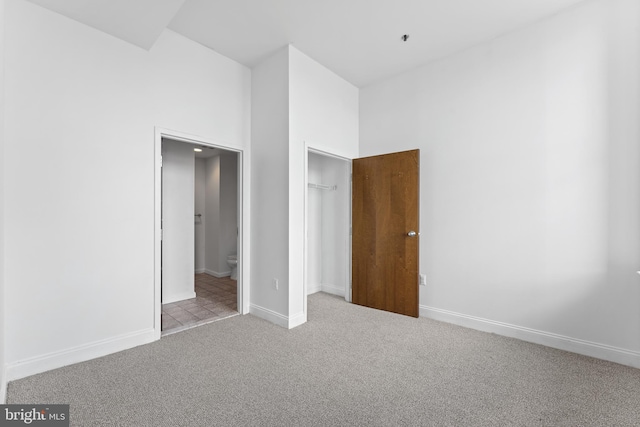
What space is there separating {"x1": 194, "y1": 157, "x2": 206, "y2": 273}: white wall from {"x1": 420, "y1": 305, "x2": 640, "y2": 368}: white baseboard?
13.7 feet

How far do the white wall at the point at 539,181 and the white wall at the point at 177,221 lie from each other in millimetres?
3021

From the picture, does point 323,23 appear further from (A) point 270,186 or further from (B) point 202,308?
(B) point 202,308

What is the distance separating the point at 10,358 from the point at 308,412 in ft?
6.79

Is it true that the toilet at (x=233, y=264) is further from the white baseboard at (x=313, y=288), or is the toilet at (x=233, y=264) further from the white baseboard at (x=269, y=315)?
the white baseboard at (x=269, y=315)

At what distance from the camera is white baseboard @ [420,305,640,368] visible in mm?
2285

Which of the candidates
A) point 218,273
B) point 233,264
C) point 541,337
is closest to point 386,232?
point 541,337

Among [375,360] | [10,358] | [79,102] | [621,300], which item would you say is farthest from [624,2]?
[10,358]

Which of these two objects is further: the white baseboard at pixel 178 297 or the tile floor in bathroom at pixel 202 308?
the white baseboard at pixel 178 297

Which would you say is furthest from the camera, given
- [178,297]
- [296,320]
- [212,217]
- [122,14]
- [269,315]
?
[212,217]

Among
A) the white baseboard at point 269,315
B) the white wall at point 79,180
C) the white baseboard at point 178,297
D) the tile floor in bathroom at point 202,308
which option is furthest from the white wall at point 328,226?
the white wall at point 79,180

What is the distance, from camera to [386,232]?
11.6 ft

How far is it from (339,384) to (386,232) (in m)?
1.93

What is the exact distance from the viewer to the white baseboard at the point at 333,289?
13.8ft

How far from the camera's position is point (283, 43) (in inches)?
Answer: 118
